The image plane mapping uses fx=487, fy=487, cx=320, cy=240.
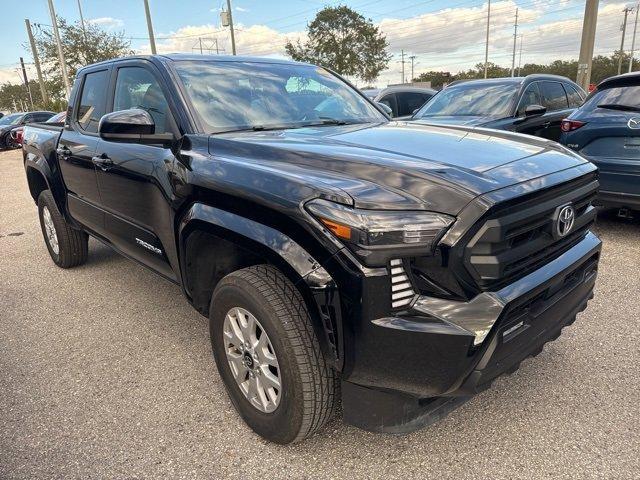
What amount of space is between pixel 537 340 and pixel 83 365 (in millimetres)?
2699

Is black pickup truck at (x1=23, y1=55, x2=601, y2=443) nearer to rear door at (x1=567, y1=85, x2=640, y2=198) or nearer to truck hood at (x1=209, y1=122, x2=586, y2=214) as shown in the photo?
truck hood at (x1=209, y1=122, x2=586, y2=214)

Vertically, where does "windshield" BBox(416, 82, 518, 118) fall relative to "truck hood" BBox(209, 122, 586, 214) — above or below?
below

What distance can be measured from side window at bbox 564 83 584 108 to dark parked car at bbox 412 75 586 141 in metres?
0.05

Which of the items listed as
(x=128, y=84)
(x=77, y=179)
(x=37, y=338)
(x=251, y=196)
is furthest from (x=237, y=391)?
(x=77, y=179)

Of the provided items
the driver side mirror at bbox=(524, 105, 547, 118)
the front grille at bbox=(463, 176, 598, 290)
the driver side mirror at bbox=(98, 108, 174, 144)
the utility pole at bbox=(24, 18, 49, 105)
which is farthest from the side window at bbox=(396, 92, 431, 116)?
the utility pole at bbox=(24, 18, 49, 105)

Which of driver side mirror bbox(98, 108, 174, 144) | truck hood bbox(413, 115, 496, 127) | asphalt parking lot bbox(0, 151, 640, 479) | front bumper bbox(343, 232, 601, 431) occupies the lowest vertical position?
asphalt parking lot bbox(0, 151, 640, 479)

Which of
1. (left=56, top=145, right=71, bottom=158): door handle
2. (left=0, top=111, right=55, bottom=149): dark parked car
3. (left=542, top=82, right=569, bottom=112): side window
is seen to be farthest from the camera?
(left=0, top=111, right=55, bottom=149): dark parked car

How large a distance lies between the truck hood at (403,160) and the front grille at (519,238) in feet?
0.35

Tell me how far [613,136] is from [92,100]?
4885 mm

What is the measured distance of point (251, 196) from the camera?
7.06 ft

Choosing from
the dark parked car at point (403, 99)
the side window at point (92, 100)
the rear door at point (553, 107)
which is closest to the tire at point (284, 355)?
the side window at point (92, 100)

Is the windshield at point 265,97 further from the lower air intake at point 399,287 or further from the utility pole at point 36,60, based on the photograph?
the utility pole at point 36,60

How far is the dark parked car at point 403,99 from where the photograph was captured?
34.9ft

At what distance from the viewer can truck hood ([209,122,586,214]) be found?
1.85m
